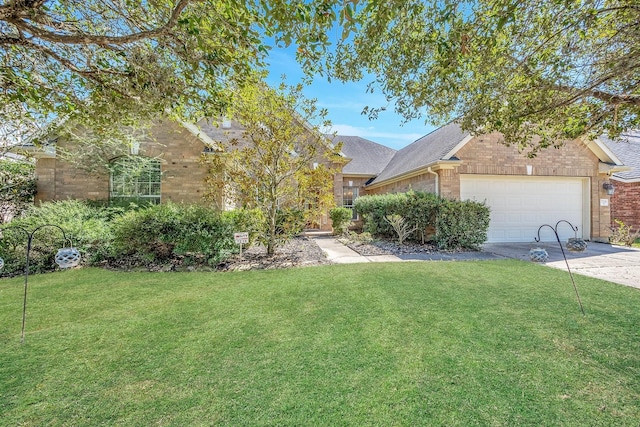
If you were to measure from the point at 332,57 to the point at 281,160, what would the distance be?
2.90 m

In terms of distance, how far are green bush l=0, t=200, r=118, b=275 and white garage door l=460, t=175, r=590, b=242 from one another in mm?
12164

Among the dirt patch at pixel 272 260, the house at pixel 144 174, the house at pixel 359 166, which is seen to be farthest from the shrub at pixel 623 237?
the house at pixel 144 174

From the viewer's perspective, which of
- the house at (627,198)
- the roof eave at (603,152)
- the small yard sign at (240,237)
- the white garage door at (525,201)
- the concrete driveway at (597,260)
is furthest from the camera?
the house at (627,198)

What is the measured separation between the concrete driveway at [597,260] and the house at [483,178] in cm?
119

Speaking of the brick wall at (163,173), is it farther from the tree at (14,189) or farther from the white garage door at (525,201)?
the white garage door at (525,201)

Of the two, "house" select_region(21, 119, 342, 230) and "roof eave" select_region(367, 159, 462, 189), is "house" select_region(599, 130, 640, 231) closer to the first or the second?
"roof eave" select_region(367, 159, 462, 189)

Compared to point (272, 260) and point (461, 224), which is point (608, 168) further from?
point (272, 260)

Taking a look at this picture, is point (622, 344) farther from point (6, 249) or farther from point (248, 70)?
point (6, 249)

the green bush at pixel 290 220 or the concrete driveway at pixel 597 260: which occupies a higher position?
the green bush at pixel 290 220

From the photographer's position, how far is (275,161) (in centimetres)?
747

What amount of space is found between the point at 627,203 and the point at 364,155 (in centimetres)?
1385

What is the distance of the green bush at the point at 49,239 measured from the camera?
21.7ft

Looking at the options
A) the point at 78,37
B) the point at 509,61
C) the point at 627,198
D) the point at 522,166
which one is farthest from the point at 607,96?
the point at 627,198

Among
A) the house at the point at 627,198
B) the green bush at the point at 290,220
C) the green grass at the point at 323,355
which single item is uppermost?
the house at the point at 627,198
